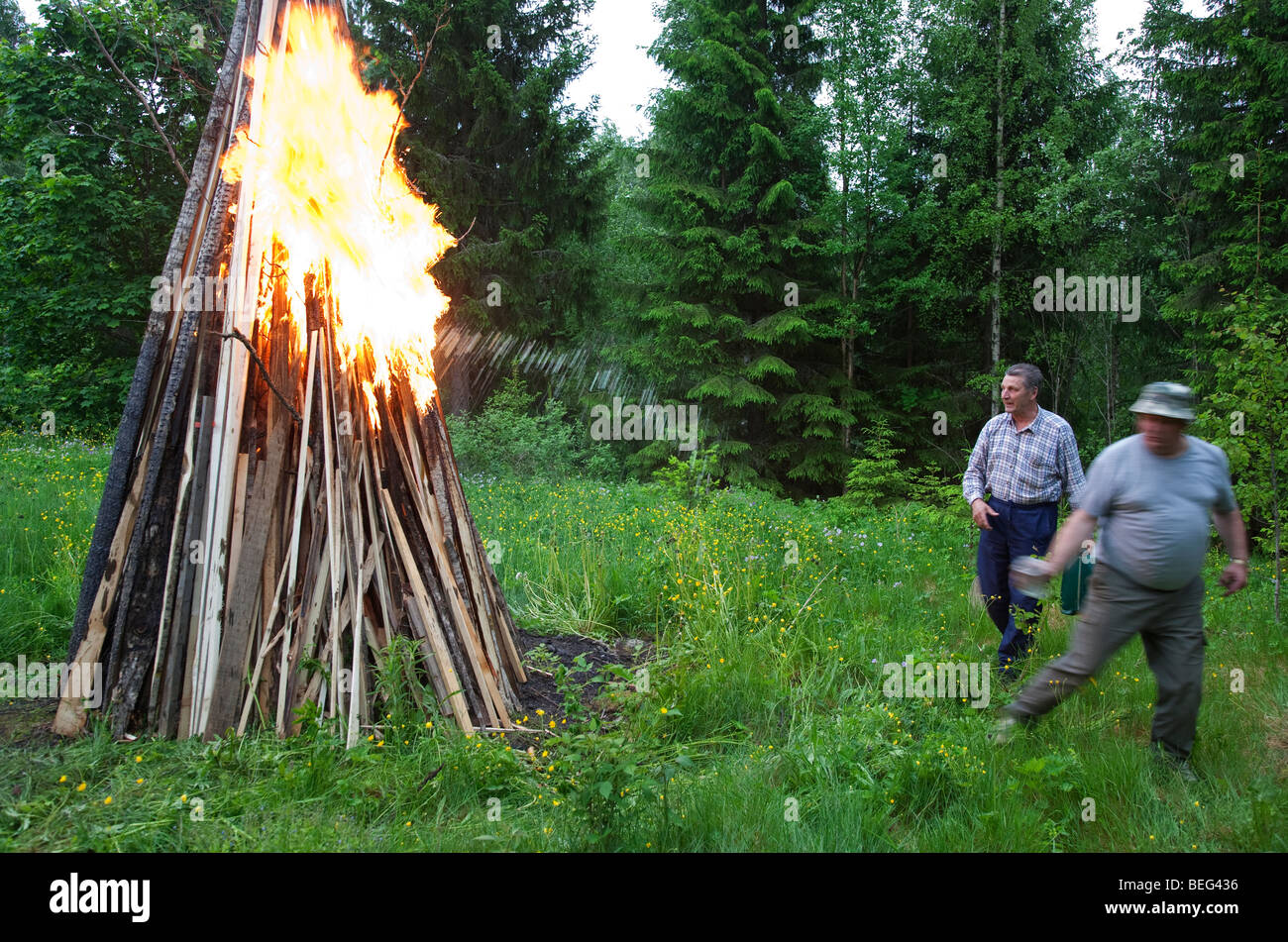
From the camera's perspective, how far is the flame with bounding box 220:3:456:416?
384 centimetres

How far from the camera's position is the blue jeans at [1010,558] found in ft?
15.6

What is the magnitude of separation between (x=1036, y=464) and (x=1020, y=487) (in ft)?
0.57

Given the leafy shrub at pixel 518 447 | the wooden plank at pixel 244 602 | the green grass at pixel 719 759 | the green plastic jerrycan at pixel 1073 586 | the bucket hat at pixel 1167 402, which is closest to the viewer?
the green grass at pixel 719 759

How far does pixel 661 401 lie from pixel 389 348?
12711 millimetres

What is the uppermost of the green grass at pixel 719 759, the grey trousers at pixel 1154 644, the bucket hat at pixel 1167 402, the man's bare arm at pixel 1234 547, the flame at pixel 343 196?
the flame at pixel 343 196

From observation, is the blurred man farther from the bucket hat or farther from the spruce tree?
the spruce tree

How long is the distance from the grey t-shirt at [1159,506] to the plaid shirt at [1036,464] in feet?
3.35

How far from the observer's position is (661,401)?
55.0 ft

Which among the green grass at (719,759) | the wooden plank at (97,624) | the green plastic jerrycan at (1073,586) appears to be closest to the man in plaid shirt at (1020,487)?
the green plastic jerrycan at (1073,586)

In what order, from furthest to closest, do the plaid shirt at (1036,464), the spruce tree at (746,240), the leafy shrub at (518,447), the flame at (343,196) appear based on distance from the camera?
1. the spruce tree at (746,240)
2. the leafy shrub at (518,447)
3. the plaid shirt at (1036,464)
4. the flame at (343,196)

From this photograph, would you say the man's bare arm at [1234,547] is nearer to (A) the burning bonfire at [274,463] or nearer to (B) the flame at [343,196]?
(A) the burning bonfire at [274,463]

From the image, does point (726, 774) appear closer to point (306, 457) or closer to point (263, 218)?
point (306, 457)

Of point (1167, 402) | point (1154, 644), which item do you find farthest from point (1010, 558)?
point (1167, 402)

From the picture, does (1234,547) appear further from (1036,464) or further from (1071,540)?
(1036,464)
